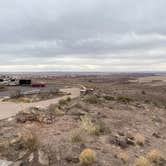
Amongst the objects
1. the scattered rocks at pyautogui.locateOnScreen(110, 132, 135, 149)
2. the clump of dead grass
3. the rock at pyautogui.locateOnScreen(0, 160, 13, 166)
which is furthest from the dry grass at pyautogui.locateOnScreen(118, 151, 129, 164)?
the rock at pyautogui.locateOnScreen(0, 160, 13, 166)

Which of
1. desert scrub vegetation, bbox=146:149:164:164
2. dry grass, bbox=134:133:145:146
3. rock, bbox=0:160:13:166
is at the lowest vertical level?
dry grass, bbox=134:133:145:146

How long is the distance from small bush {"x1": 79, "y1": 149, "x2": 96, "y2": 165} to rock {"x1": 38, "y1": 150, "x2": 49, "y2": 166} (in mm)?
1168

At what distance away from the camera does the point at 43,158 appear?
12070 mm

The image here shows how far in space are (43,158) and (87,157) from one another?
151cm

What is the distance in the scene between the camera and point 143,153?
15.3 m

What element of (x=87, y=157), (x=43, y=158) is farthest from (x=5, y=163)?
(x=87, y=157)

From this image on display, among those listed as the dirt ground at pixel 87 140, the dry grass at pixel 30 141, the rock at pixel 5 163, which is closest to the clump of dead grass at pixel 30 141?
the dry grass at pixel 30 141

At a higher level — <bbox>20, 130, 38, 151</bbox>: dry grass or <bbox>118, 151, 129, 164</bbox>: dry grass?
<bbox>20, 130, 38, 151</bbox>: dry grass

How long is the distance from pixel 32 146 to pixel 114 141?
4.70m

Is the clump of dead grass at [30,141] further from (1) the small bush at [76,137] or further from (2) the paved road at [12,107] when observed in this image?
(2) the paved road at [12,107]

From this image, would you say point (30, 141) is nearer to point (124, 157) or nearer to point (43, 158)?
point (43, 158)

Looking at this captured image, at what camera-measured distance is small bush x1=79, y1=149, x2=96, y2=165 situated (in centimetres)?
1195

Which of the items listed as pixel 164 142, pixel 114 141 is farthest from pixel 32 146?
pixel 164 142

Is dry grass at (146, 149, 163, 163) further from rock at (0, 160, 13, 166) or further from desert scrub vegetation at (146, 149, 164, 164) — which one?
rock at (0, 160, 13, 166)
